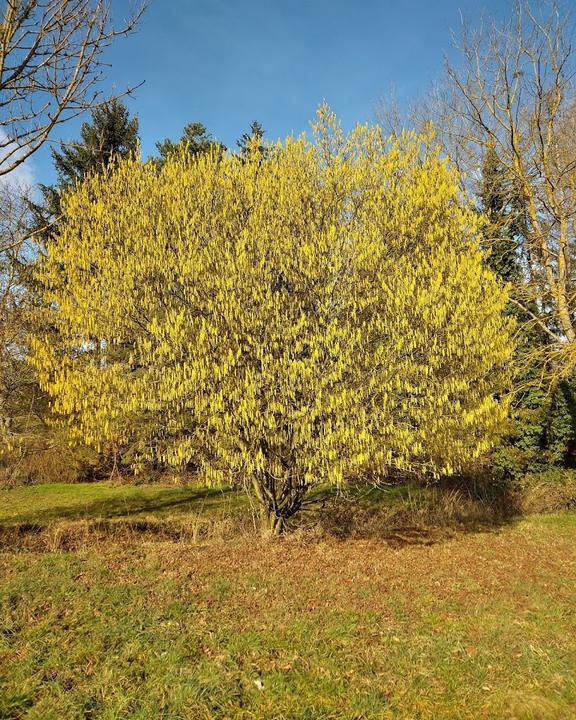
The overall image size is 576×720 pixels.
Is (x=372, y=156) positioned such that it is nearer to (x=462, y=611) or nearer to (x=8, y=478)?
(x=462, y=611)

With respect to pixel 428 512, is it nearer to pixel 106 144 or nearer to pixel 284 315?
pixel 284 315

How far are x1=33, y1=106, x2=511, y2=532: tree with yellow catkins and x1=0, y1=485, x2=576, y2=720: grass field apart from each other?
150cm

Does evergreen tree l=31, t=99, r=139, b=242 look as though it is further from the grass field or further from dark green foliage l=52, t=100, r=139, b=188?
the grass field

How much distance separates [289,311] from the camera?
22.5 ft

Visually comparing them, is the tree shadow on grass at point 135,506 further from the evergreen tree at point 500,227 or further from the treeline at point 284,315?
the evergreen tree at point 500,227

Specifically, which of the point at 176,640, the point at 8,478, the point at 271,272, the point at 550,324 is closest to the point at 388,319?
the point at 271,272

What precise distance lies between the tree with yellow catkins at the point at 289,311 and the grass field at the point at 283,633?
1.50 meters

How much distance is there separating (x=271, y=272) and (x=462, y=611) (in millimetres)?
4972

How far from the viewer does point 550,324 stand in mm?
16641

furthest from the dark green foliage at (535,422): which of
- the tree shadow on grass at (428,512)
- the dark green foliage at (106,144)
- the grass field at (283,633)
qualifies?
the dark green foliage at (106,144)

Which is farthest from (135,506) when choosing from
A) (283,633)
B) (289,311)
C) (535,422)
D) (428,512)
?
(535,422)

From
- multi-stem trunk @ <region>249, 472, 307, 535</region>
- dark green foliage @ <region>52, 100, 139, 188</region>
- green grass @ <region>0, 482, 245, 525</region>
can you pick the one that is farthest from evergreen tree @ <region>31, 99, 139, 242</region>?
multi-stem trunk @ <region>249, 472, 307, 535</region>

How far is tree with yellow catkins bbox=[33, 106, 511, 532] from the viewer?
20.7ft

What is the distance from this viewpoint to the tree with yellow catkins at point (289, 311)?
6.32m
